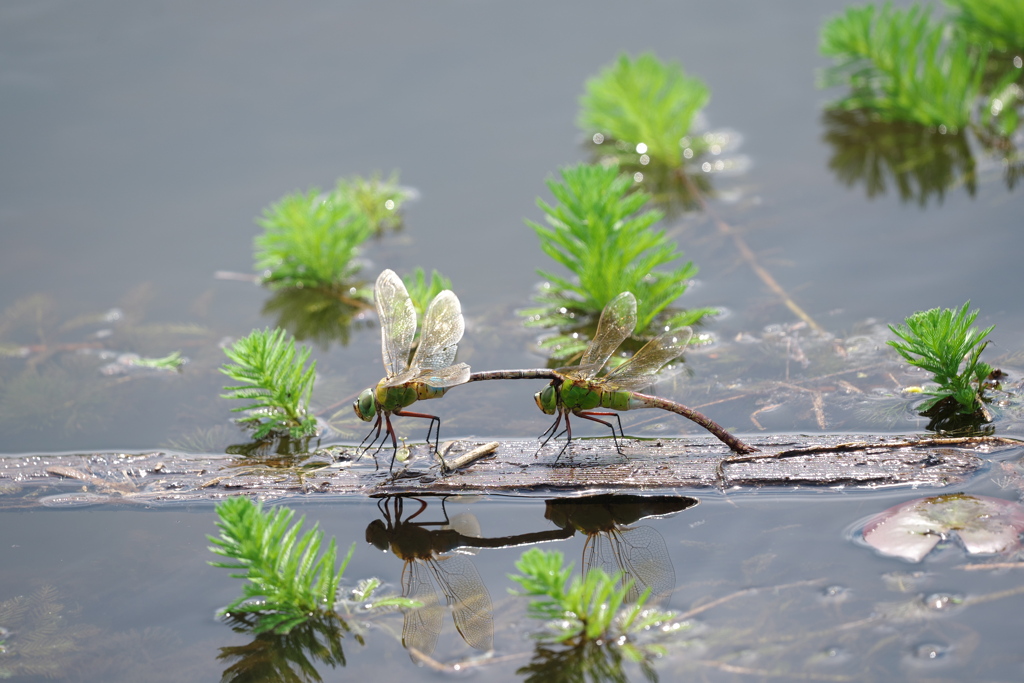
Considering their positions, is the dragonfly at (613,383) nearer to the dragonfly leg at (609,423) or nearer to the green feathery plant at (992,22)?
the dragonfly leg at (609,423)

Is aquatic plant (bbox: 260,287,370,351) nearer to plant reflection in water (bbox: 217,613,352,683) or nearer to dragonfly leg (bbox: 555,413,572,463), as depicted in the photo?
dragonfly leg (bbox: 555,413,572,463)

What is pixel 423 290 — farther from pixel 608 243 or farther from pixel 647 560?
pixel 647 560

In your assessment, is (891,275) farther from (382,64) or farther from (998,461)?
(382,64)

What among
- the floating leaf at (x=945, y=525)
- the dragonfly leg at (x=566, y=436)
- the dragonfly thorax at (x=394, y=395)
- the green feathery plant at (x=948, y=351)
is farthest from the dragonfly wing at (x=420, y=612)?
the green feathery plant at (x=948, y=351)

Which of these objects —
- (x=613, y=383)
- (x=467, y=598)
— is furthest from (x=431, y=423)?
(x=467, y=598)

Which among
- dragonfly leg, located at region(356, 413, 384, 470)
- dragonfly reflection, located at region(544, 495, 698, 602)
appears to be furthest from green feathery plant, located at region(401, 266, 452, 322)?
dragonfly reflection, located at region(544, 495, 698, 602)

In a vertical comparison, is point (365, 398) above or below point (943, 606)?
above

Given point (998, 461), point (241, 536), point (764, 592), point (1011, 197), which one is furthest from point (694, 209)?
point (241, 536)
